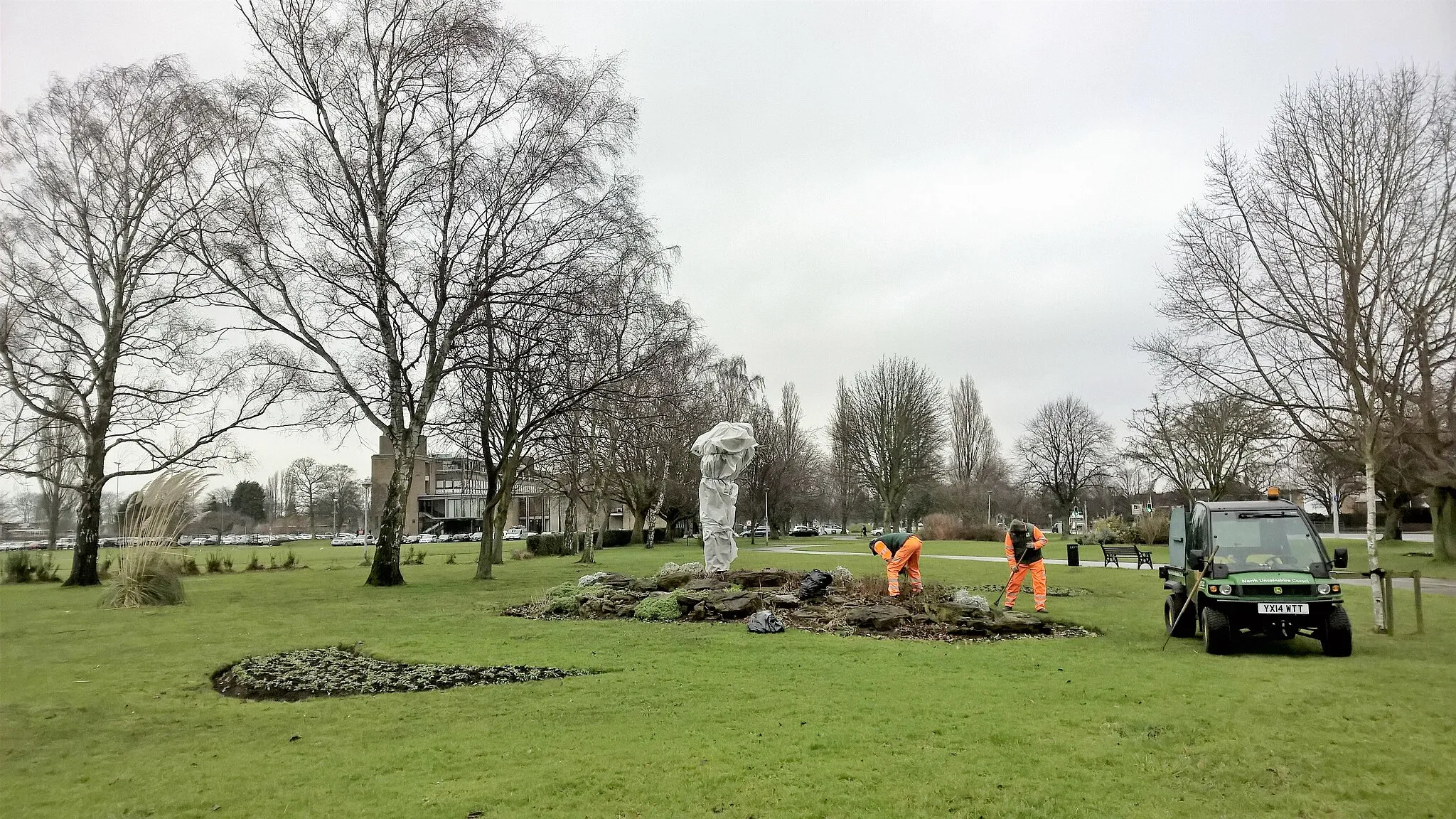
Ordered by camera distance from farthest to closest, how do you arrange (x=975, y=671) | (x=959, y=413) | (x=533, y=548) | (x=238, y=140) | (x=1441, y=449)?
(x=959, y=413) → (x=533, y=548) → (x=1441, y=449) → (x=238, y=140) → (x=975, y=671)

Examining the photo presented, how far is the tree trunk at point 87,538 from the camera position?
23.0 meters

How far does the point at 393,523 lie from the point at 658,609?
1184 centimetres

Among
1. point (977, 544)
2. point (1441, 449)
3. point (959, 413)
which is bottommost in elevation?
point (977, 544)

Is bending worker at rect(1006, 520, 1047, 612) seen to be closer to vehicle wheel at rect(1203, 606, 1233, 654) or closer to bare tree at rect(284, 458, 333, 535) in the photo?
vehicle wheel at rect(1203, 606, 1233, 654)

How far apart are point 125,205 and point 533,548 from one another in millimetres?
25076

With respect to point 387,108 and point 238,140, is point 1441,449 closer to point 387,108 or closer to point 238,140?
point 387,108

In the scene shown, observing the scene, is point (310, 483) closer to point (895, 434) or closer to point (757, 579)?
point (895, 434)

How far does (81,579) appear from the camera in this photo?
23.0 m

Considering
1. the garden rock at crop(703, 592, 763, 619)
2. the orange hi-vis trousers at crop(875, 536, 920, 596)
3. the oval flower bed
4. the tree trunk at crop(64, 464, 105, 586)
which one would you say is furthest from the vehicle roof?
the tree trunk at crop(64, 464, 105, 586)

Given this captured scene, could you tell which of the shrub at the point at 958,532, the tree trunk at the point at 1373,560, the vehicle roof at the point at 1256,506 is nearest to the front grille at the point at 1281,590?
the vehicle roof at the point at 1256,506

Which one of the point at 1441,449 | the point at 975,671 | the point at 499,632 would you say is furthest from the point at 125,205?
the point at 1441,449

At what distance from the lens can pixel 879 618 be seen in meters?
13.2

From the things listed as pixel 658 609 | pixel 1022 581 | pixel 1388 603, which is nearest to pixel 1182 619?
pixel 1388 603

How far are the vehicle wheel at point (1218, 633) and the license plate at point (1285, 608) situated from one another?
510 mm
